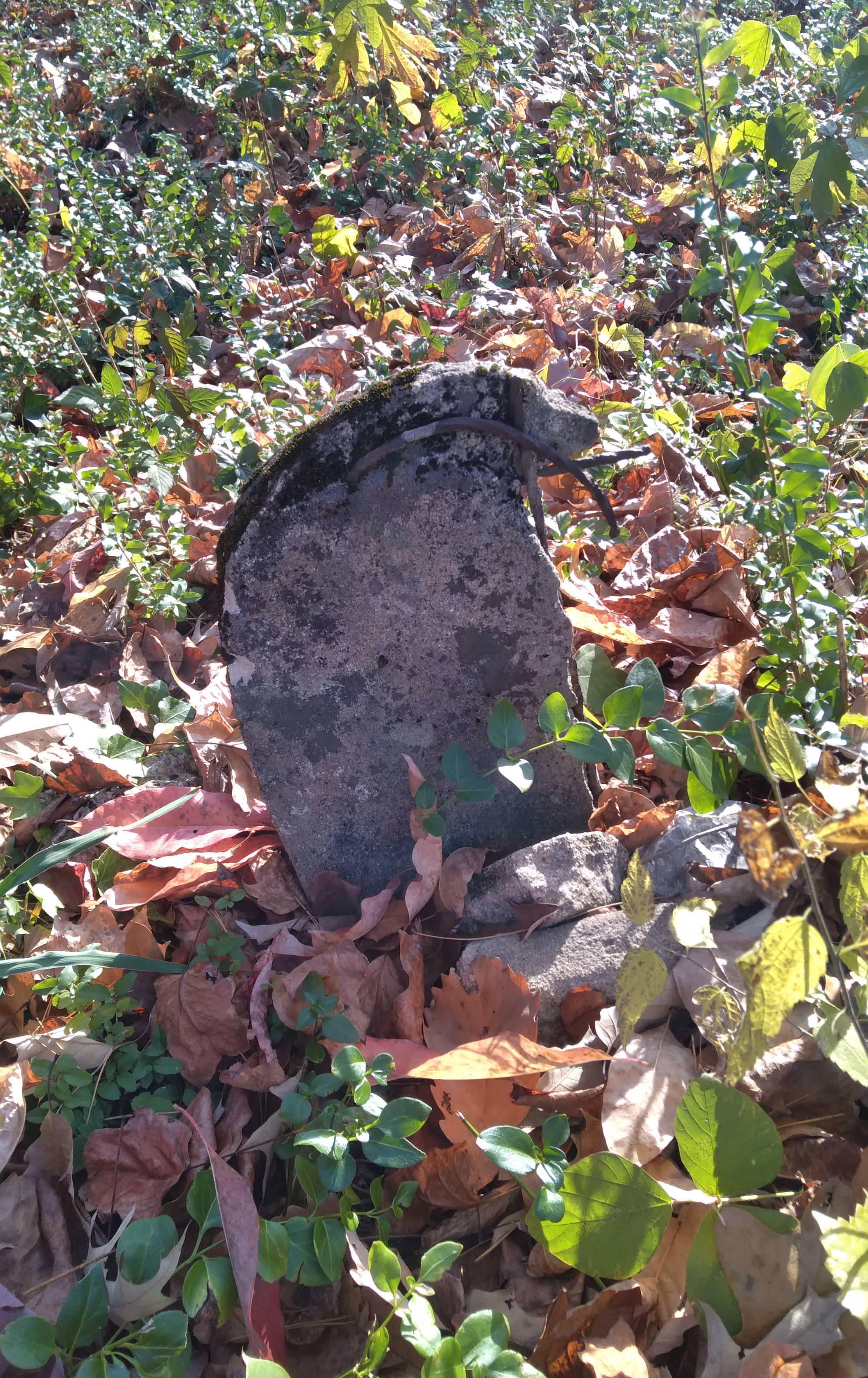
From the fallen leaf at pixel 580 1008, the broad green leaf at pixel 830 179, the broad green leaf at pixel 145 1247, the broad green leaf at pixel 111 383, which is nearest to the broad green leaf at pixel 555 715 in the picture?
the fallen leaf at pixel 580 1008

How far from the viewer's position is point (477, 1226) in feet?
4.58

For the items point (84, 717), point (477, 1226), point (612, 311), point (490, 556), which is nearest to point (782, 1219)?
point (477, 1226)

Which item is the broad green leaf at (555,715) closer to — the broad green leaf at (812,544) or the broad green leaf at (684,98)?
the broad green leaf at (812,544)

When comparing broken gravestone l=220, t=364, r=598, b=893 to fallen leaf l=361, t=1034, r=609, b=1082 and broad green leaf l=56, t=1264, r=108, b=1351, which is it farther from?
broad green leaf l=56, t=1264, r=108, b=1351

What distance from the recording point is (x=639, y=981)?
125cm

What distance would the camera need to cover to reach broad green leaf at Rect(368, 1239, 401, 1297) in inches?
45.6

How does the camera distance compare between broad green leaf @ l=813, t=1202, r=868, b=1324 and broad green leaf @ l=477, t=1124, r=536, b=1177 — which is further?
broad green leaf @ l=477, t=1124, r=536, b=1177

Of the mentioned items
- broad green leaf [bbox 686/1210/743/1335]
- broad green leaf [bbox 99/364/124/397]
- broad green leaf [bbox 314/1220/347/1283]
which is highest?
broad green leaf [bbox 99/364/124/397]

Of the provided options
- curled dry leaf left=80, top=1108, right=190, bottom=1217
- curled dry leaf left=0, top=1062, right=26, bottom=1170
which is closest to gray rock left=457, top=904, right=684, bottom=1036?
curled dry leaf left=80, top=1108, right=190, bottom=1217

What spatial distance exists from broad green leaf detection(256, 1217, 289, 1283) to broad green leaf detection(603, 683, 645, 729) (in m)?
0.92

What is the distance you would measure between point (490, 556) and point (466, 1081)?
2.90 feet

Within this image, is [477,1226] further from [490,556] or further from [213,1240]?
[490,556]

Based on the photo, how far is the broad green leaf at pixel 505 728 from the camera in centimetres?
152

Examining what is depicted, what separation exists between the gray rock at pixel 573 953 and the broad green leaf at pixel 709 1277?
410 mm
